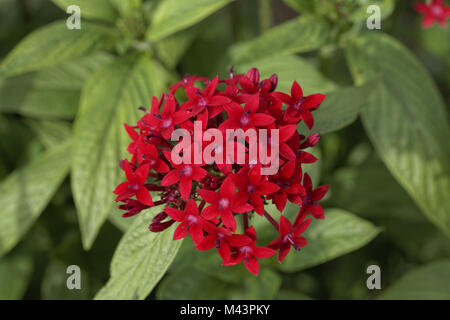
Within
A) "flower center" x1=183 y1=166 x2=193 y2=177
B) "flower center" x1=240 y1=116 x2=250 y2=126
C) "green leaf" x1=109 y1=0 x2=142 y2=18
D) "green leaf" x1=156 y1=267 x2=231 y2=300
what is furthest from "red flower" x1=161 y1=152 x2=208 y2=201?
"green leaf" x1=109 y1=0 x2=142 y2=18

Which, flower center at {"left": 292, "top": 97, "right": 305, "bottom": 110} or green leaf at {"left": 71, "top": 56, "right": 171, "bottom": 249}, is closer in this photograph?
flower center at {"left": 292, "top": 97, "right": 305, "bottom": 110}

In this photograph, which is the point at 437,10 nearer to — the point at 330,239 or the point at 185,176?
the point at 330,239

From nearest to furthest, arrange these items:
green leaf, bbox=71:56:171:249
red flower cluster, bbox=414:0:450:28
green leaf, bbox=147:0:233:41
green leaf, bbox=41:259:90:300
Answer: green leaf, bbox=71:56:171:249
green leaf, bbox=147:0:233:41
green leaf, bbox=41:259:90:300
red flower cluster, bbox=414:0:450:28

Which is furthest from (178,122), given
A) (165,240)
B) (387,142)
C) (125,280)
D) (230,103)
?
(387,142)

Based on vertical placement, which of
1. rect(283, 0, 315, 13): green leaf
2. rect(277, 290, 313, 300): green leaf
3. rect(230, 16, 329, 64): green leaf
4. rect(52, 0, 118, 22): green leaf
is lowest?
rect(277, 290, 313, 300): green leaf

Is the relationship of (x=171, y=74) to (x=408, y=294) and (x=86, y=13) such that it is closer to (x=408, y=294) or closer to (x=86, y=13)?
(x=86, y=13)

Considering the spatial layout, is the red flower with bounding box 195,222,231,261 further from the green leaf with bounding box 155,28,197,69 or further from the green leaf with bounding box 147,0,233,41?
the green leaf with bounding box 155,28,197,69
